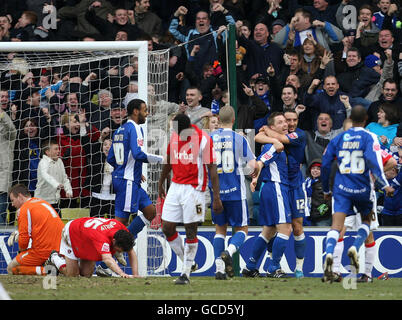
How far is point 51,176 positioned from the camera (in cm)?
1398

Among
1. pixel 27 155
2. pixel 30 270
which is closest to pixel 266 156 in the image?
pixel 30 270

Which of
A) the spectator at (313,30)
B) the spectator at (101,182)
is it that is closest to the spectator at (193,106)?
the spectator at (101,182)

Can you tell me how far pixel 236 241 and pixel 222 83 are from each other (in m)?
5.06

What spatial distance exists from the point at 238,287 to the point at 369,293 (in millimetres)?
1475

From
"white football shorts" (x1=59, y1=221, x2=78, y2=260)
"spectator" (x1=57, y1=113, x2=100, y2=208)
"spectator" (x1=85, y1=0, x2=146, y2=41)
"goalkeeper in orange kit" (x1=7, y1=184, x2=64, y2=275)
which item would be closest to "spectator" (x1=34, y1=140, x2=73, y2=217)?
"spectator" (x1=57, y1=113, x2=100, y2=208)

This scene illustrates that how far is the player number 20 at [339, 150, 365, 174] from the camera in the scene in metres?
9.79

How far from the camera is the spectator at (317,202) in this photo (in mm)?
14062

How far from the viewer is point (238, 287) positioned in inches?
382

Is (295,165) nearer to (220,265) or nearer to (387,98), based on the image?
(220,265)

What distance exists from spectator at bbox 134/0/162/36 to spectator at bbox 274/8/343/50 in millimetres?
2787

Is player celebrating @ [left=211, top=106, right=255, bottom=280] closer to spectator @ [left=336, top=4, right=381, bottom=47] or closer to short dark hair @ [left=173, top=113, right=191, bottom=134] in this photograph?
short dark hair @ [left=173, top=113, right=191, bottom=134]

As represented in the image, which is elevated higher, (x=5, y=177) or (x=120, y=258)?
(x=5, y=177)

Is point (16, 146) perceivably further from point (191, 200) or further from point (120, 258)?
point (191, 200)

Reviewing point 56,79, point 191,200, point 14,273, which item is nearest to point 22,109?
point 56,79
